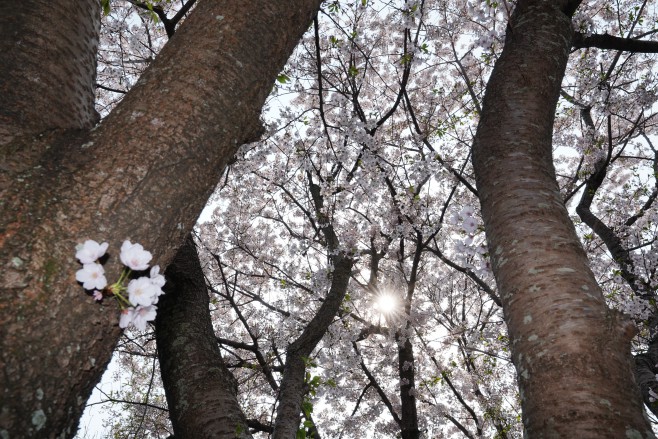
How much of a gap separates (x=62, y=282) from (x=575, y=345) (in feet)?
5.05

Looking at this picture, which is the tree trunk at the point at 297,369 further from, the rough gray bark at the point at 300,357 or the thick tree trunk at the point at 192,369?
the thick tree trunk at the point at 192,369

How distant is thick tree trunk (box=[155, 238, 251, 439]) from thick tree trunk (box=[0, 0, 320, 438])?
171cm

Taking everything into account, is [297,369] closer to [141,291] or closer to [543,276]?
[543,276]

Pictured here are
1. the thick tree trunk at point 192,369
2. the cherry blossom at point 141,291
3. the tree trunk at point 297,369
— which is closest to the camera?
the cherry blossom at point 141,291

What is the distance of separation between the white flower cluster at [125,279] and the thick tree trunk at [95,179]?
26 mm

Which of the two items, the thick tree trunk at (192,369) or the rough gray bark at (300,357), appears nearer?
the thick tree trunk at (192,369)

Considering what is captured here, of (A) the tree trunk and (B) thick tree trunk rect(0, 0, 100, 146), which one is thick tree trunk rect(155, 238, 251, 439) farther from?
(B) thick tree trunk rect(0, 0, 100, 146)

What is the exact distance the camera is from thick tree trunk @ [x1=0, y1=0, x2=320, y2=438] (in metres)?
0.88

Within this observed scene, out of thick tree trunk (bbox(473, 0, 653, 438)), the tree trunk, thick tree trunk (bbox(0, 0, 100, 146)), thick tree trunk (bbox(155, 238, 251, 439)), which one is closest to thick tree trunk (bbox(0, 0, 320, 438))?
thick tree trunk (bbox(0, 0, 100, 146))

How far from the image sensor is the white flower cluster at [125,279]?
0.95m

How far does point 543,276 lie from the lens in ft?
5.18

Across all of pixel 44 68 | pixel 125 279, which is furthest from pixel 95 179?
pixel 44 68

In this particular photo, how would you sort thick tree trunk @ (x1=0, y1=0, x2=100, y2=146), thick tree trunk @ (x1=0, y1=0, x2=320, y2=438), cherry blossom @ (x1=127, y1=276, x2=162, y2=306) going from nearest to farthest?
thick tree trunk @ (x1=0, y1=0, x2=320, y2=438)
cherry blossom @ (x1=127, y1=276, x2=162, y2=306)
thick tree trunk @ (x1=0, y1=0, x2=100, y2=146)

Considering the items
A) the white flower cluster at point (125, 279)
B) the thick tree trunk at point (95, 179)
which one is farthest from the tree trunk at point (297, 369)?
the thick tree trunk at point (95, 179)
